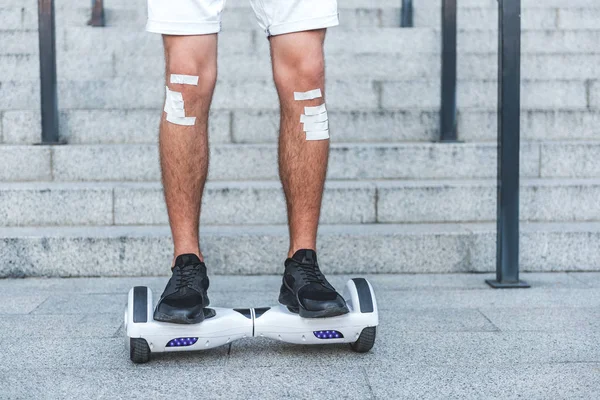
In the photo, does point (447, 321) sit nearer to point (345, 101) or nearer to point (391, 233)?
point (391, 233)

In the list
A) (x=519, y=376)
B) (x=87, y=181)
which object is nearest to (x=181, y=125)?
(x=519, y=376)

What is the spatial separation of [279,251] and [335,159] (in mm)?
685

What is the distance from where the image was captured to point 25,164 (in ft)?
11.7

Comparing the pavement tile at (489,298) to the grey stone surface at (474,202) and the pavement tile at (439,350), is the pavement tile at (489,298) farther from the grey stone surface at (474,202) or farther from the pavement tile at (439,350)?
the grey stone surface at (474,202)

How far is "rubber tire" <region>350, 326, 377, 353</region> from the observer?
1.96 metres

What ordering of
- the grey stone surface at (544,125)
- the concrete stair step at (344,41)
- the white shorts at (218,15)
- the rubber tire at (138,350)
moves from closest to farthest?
the rubber tire at (138,350) → the white shorts at (218,15) → the grey stone surface at (544,125) → the concrete stair step at (344,41)

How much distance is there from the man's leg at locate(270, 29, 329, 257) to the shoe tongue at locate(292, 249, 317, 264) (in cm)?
2

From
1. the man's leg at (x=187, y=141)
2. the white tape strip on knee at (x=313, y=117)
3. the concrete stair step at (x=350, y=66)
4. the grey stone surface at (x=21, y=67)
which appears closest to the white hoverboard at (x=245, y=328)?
the man's leg at (x=187, y=141)

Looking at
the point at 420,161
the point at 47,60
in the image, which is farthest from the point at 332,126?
the point at 47,60

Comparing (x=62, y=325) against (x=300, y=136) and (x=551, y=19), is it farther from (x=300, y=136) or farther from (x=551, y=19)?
(x=551, y=19)

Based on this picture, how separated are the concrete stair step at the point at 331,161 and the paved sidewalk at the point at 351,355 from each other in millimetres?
908

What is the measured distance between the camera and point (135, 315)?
1.92m

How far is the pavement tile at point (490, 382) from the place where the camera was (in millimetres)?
1658

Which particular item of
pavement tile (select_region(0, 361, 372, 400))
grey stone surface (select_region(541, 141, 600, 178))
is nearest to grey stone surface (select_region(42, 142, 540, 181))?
grey stone surface (select_region(541, 141, 600, 178))
